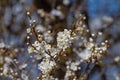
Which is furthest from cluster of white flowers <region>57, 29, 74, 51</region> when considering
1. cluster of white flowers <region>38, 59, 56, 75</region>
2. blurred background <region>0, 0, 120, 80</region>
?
blurred background <region>0, 0, 120, 80</region>

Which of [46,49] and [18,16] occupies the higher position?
[18,16]

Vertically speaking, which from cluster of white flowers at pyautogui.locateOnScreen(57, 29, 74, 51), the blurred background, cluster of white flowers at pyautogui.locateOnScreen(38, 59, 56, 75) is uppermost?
the blurred background

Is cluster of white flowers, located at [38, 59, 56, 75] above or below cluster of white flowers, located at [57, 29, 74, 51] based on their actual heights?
below

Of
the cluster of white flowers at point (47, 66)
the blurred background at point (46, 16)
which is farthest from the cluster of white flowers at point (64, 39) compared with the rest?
the blurred background at point (46, 16)

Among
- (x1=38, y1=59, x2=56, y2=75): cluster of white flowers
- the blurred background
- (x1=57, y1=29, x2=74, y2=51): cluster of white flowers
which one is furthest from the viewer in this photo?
the blurred background

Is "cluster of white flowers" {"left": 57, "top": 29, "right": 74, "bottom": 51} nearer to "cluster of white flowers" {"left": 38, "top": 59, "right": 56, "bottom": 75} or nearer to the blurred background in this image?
"cluster of white flowers" {"left": 38, "top": 59, "right": 56, "bottom": 75}

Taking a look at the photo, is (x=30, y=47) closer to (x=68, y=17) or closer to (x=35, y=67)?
(x=35, y=67)

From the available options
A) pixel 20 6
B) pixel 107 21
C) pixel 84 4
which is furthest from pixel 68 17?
pixel 107 21

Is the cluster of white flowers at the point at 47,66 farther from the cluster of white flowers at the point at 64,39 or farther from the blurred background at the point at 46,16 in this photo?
the blurred background at the point at 46,16

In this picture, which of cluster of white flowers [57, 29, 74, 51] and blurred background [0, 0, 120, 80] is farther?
blurred background [0, 0, 120, 80]

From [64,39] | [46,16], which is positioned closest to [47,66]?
[64,39]

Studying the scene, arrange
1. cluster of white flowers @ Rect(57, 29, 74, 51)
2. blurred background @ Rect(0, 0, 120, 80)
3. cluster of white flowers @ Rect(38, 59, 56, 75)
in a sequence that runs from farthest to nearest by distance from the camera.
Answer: blurred background @ Rect(0, 0, 120, 80)
cluster of white flowers @ Rect(57, 29, 74, 51)
cluster of white flowers @ Rect(38, 59, 56, 75)
